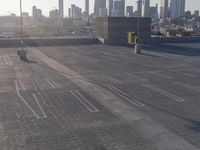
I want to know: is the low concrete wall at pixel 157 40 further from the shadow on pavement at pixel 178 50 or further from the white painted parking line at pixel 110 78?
the white painted parking line at pixel 110 78

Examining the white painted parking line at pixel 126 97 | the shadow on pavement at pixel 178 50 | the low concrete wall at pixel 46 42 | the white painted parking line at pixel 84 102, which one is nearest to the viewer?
the white painted parking line at pixel 84 102

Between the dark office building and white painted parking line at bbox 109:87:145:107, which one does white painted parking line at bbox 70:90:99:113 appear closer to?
white painted parking line at bbox 109:87:145:107

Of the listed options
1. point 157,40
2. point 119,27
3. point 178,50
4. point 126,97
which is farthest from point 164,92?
point 157,40

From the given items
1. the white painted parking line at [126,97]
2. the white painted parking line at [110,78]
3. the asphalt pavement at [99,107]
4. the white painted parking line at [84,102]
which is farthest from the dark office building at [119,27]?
the white painted parking line at [84,102]

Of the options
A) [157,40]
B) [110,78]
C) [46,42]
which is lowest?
[110,78]

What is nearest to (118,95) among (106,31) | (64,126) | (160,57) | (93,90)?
(93,90)

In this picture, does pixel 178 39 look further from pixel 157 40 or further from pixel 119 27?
pixel 119 27

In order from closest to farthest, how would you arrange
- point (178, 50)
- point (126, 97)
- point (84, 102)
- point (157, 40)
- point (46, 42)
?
1. point (84, 102)
2. point (126, 97)
3. point (178, 50)
4. point (46, 42)
5. point (157, 40)

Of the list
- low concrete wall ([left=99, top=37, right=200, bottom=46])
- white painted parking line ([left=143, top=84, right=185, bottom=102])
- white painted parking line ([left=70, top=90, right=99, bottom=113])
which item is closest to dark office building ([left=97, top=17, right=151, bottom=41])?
low concrete wall ([left=99, top=37, right=200, bottom=46])

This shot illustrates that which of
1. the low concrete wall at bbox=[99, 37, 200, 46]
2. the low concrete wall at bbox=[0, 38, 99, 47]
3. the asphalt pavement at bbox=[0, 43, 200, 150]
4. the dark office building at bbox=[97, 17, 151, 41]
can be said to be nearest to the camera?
the asphalt pavement at bbox=[0, 43, 200, 150]
